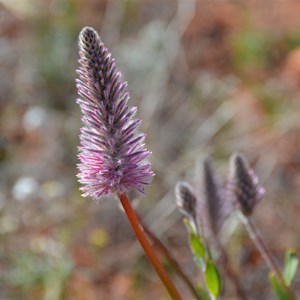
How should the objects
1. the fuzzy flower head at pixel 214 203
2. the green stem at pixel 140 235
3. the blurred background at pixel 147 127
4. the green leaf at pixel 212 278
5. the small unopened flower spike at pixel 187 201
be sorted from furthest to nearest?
the blurred background at pixel 147 127
the fuzzy flower head at pixel 214 203
the small unopened flower spike at pixel 187 201
the green leaf at pixel 212 278
the green stem at pixel 140 235

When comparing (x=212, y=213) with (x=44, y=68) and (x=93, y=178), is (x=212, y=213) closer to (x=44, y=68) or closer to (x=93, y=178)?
(x=93, y=178)

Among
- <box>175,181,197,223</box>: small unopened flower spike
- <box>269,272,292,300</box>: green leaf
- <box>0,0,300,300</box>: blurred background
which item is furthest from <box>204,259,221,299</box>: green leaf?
<box>0,0,300,300</box>: blurred background

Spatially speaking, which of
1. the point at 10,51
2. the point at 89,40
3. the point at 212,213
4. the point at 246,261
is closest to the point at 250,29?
the point at 10,51

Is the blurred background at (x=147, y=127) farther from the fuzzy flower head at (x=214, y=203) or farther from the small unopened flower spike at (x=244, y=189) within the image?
the small unopened flower spike at (x=244, y=189)

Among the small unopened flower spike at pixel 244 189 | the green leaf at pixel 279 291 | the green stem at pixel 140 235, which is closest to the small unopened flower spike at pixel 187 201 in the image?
the small unopened flower spike at pixel 244 189

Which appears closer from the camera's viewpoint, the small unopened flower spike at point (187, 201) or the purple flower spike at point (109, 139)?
the purple flower spike at point (109, 139)

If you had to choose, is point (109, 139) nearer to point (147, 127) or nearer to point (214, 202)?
point (214, 202)
